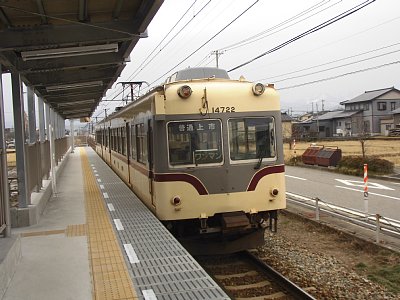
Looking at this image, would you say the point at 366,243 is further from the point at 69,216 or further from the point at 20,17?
the point at 20,17

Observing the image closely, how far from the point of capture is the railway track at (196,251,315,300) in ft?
21.6

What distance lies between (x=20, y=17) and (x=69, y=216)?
3.84 metres

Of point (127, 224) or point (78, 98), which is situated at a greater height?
point (78, 98)

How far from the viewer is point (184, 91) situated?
739 cm

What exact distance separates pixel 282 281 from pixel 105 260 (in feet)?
9.35

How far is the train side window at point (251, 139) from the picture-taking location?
7745 mm

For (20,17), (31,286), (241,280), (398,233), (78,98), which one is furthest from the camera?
(78,98)

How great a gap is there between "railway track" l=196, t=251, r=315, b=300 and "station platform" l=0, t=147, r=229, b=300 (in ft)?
4.43

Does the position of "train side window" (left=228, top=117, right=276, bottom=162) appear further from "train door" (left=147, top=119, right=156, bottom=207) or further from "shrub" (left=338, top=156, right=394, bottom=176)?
"shrub" (left=338, top=156, right=394, bottom=176)

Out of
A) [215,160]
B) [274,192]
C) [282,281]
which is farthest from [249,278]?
[215,160]

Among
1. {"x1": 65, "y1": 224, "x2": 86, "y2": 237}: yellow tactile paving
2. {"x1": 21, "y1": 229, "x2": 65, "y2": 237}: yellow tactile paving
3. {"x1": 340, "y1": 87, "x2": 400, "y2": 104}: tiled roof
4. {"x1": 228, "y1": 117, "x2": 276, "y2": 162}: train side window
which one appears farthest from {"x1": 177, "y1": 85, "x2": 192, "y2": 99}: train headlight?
{"x1": 340, "y1": 87, "x2": 400, "y2": 104}: tiled roof

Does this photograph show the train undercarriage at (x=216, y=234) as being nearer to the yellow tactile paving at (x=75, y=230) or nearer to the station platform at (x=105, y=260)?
the station platform at (x=105, y=260)

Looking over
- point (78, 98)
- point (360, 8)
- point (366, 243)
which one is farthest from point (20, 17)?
point (78, 98)

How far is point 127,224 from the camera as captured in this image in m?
7.52
